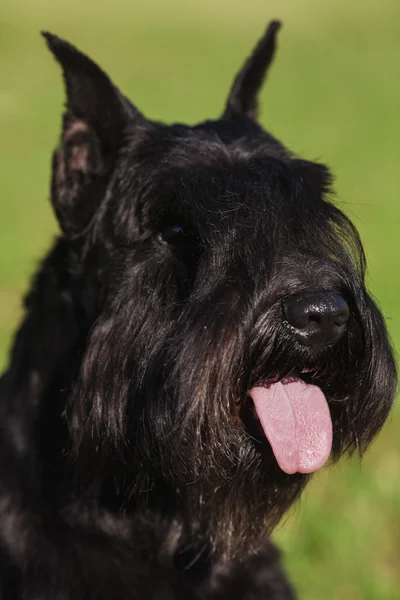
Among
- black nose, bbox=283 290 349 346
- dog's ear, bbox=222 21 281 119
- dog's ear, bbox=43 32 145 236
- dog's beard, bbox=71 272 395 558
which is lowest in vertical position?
dog's beard, bbox=71 272 395 558

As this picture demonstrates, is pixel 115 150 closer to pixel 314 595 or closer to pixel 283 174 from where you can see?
pixel 283 174

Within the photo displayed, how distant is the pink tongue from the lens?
2.77m

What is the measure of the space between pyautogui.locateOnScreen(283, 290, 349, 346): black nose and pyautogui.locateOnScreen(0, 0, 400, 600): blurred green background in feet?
2.49

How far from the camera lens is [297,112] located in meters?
21.6

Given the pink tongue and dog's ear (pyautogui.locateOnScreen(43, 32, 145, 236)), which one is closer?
the pink tongue

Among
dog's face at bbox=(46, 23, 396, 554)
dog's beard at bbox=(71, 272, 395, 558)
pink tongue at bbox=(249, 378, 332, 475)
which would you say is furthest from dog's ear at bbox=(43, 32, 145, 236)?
pink tongue at bbox=(249, 378, 332, 475)

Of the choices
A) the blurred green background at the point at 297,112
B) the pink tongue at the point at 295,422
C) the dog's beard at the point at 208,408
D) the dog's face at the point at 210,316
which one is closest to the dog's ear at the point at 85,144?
the dog's face at the point at 210,316

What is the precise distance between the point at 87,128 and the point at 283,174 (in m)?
0.82

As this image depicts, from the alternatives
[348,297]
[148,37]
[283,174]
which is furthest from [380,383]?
[148,37]

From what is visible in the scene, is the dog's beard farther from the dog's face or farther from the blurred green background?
the blurred green background

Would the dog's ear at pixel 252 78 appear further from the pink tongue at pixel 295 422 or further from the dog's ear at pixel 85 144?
the pink tongue at pixel 295 422

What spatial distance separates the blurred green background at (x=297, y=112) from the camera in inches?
199

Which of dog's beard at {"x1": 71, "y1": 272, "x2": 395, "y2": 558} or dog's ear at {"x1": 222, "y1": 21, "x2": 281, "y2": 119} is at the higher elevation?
dog's ear at {"x1": 222, "y1": 21, "x2": 281, "y2": 119}

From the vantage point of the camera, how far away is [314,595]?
4621 mm
